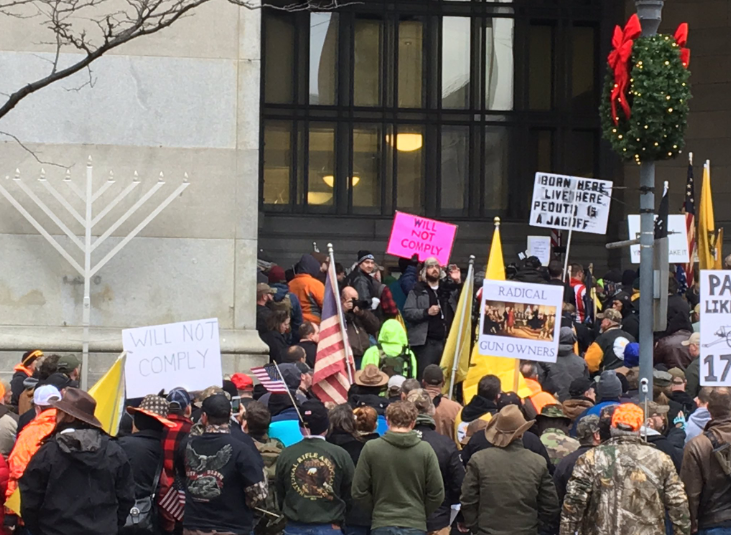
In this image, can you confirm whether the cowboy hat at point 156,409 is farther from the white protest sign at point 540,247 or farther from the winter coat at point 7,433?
the white protest sign at point 540,247

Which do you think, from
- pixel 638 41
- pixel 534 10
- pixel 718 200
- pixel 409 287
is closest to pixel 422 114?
pixel 534 10

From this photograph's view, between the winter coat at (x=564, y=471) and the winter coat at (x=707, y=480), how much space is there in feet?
2.32

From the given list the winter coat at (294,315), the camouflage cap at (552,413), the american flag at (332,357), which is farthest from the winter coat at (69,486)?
the winter coat at (294,315)

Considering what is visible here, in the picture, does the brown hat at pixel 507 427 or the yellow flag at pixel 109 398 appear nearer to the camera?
the brown hat at pixel 507 427

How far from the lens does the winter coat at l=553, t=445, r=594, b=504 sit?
359 inches

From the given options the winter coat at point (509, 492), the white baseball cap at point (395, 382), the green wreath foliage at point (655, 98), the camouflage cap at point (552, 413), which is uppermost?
the green wreath foliage at point (655, 98)

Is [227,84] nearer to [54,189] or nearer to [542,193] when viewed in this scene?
[54,189]

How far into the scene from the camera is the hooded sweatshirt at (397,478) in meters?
9.05

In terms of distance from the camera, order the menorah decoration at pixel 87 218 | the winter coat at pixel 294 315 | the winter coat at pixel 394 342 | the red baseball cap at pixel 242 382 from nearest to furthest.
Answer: the red baseball cap at pixel 242 382 → the menorah decoration at pixel 87 218 → the winter coat at pixel 394 342 → the winter coat at pixel 294 315

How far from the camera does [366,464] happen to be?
908cm

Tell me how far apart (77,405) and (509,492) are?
2.87 metres

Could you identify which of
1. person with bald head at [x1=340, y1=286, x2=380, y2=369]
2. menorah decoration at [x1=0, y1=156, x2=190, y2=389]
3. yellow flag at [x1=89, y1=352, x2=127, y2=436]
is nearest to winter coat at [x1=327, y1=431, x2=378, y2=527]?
yellow flag at [x1=89, y1=352, x2=127, y2=436]

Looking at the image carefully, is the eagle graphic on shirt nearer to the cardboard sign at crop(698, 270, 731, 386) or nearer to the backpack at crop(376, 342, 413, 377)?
the cardboard sign at crop(698, 270, 731, 386)

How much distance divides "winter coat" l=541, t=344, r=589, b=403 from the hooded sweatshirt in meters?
4.91
